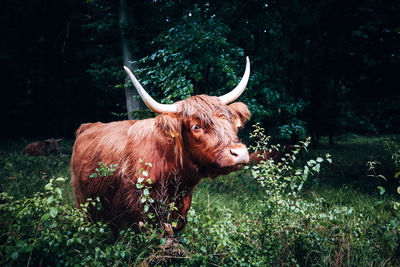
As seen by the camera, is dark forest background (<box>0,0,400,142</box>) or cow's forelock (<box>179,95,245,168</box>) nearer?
cow's forelock (<box>179,95,245,168</box>)

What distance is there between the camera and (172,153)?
2547mm

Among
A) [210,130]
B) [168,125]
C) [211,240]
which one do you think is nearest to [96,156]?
[168,125]

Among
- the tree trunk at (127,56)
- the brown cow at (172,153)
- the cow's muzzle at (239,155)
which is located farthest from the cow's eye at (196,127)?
the tree trunk at (127,56)

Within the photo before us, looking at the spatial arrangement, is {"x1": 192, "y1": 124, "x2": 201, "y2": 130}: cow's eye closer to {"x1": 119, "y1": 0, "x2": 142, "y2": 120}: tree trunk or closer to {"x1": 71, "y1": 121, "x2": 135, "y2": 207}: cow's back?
{"x1": 71, "y1": 121, "x2": 135, "y2": 207}: cow's back

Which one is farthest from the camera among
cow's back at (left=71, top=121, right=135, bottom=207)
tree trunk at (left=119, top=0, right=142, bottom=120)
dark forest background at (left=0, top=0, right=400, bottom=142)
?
tree trunk at (left=119, top=0, right=142, bottom=120)

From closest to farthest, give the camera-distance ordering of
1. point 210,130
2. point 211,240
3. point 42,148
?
point 211,240 < point 210,130 < point 42,148

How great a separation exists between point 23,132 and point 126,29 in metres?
14.8

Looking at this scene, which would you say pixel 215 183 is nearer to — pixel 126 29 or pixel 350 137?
pixel 126 29

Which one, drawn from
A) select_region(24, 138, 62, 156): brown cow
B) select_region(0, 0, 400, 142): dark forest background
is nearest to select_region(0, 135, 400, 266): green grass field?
select_region(0, 0, 400, 142): dark forest background

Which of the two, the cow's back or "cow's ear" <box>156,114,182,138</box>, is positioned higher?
"cow's ear" <box>156,114,182,138</box>

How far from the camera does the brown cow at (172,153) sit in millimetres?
2293

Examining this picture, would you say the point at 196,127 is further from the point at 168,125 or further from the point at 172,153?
the point at 172,153

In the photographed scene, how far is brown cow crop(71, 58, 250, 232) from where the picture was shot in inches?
90.3

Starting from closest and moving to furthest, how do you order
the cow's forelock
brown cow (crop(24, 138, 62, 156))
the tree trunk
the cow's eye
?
the cow's forelock → the cow's eye → the tree trunk → brown cow (crop(24, 138, 62, 156))
